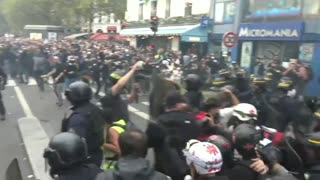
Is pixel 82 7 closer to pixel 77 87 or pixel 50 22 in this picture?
pixel 50 22

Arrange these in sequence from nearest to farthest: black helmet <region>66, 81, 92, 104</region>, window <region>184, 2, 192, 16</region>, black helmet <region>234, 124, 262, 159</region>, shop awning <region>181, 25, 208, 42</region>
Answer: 1. black helmet <region>234, 124, 262, 159</region>
2. black helmet <region>66, 81, 92, 104</region>
3. shop awning <region>181, 25, 208, 42</region>
4. window <region>184, 2, 192, 16</region>

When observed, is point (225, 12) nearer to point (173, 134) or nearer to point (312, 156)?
point (173, 134)

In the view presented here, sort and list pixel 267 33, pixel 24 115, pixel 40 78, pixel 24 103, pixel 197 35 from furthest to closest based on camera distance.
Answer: pixel 197 35
pixel 267 33
pixel 40 78
pixel 24 103
pixel 24 115

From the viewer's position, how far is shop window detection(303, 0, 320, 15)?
18625 mm

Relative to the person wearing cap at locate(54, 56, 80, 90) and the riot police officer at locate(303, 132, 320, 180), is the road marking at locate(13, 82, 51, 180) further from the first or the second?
the riot police officer at locate(303, 132, 320, 180)

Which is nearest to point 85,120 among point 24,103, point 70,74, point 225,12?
point 70,74

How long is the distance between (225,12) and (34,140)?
1876 centimetres

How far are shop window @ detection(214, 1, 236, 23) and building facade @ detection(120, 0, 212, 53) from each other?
41.9 inches

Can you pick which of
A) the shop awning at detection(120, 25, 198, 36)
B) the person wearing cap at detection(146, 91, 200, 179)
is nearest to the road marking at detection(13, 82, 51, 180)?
the person wearing cap at detection(146, 91, 200, 179)

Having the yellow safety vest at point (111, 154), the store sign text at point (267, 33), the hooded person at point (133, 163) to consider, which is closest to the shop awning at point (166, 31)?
the store sign text at point (267, 33)

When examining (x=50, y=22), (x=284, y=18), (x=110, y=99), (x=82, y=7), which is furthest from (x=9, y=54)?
(x=50, y=22)

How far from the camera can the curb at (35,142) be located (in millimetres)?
7006

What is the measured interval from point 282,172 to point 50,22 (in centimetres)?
6279

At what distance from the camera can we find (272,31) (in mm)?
20547
